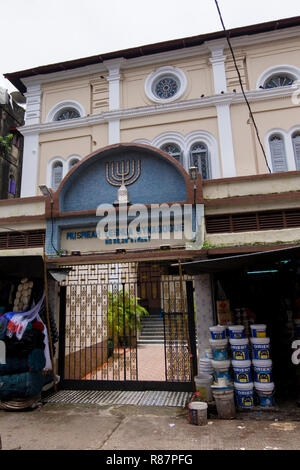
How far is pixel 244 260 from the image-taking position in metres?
5.43

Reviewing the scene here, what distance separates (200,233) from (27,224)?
4.32 metres

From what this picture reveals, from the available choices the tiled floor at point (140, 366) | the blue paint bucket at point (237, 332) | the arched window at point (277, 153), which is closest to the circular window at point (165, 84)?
the arched window at point (277, 153)

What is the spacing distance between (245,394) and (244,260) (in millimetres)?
2349

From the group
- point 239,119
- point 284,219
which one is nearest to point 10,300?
point 284,219

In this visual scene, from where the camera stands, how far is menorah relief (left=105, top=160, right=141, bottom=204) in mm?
7848

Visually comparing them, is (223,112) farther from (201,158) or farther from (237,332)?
(237,332)

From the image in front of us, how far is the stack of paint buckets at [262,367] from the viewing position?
5520mm

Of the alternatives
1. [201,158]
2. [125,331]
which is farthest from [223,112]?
[125,331]

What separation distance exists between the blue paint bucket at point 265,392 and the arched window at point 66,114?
1246cm

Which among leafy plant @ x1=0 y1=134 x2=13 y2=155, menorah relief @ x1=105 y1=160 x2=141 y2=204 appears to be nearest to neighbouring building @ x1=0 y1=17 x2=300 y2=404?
menorah relief @ x1=105 y1=160 x2=141 y2=204

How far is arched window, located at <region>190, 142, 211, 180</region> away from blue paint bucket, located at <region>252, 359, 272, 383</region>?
7589 mm

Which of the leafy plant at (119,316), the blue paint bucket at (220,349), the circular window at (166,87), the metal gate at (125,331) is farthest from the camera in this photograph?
the circular window at (166,87)

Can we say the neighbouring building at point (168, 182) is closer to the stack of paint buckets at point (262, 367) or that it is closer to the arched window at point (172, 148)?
the arched window at point (172, 148)

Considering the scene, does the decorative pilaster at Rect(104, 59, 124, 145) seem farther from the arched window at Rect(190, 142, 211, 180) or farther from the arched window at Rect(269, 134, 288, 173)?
the arched window at Rect(269, 134, 288, 173)
